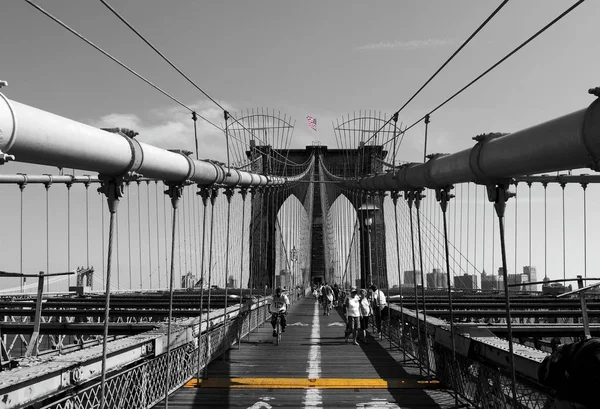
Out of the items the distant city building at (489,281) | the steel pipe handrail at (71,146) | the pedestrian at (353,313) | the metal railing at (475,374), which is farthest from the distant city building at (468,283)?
the steel pipe handrail at (71,146)

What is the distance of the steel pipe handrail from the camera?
9.73ft

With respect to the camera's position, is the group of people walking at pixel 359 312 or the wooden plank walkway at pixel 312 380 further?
the group of people walking at pixel 359 312

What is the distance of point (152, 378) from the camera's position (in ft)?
23.5

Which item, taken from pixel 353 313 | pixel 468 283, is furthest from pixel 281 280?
pixel 353 313

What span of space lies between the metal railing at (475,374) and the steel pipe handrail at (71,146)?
3659 millimetres

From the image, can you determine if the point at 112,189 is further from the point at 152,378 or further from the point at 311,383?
the point at 311,383

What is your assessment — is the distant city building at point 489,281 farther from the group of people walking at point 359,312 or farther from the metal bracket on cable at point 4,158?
the metal bracket on cable at point 4,158

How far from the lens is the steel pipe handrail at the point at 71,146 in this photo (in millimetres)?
2965

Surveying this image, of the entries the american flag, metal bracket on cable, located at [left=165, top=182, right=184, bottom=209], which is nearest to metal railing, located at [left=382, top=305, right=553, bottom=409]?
metal bracket on cable, located at [left=165, top=182, right=184, bottom=209]

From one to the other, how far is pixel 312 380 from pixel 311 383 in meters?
0.25

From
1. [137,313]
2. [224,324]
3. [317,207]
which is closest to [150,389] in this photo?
[224,324]

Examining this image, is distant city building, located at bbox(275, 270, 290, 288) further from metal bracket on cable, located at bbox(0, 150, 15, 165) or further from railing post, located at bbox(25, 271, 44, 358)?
metal bracket on cable, located at bbox(0, 150, 15, 165)

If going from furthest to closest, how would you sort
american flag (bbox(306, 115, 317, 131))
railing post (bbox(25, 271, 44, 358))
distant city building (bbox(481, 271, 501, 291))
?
american flag (bbox(306, 115, 317, 131)), distant city building (bbox(481, 271, 501, 291)), railing post (bbox(25, 271, 44, 358))

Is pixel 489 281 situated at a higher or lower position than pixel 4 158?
lower
